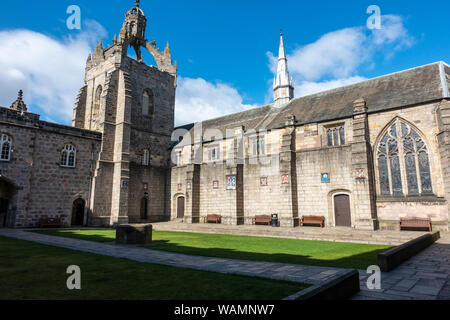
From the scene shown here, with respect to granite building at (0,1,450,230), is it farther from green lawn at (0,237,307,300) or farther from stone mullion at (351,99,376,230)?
green lawn at (0,237,307,300)

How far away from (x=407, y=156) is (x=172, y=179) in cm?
2152

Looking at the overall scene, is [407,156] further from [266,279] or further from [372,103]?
[266,279]

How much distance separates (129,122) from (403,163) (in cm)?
2346

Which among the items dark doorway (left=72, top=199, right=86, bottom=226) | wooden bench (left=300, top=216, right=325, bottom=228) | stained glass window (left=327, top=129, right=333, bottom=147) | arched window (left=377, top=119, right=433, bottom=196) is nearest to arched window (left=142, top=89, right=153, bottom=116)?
dark doorway (left=72, top=199, right=86, bottom=226)

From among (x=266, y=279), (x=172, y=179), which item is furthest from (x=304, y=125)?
(x=266, y=279)

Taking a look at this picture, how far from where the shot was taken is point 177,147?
32750mm

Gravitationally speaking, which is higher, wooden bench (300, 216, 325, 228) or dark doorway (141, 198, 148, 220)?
dark doorway (141, 198, 148, 220)

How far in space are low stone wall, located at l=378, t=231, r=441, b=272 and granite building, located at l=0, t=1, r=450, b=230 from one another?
7.52 metres

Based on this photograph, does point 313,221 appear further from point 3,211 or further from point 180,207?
point 3,211

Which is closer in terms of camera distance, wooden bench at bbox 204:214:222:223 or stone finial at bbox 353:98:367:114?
stone finial at bbox 353:98:367:114

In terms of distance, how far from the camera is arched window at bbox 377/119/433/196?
18031 mm

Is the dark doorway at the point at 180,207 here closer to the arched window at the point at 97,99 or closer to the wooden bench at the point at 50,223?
the wooden bench at the point at 50,223

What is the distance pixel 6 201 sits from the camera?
70.5ft
